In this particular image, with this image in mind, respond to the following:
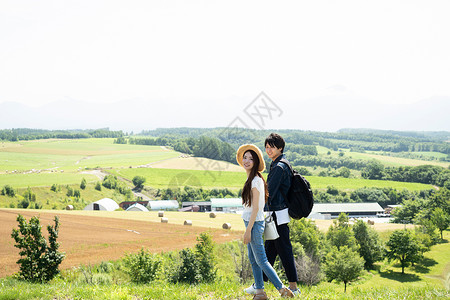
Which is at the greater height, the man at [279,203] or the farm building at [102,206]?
the man at [279,203]

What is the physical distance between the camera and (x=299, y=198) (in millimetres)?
5953

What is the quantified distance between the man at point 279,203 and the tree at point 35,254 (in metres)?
7.76

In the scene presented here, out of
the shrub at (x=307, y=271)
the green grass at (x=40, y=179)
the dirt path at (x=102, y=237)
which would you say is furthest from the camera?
the green grass at (x=40, y=179)

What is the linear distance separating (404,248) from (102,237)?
32.1 meters

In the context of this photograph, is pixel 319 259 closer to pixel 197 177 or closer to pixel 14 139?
pixel 197 177

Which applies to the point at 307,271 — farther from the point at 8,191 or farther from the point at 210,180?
the point at 210,180

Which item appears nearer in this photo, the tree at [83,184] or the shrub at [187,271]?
the shrub at [187,271]

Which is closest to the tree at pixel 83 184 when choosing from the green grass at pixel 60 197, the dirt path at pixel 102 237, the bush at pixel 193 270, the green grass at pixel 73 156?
the green grass at pixel 60 197

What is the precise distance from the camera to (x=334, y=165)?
160 metres

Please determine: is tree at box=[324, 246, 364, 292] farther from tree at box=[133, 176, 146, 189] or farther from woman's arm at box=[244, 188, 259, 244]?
tree at box=[133, 176, 146, 189]

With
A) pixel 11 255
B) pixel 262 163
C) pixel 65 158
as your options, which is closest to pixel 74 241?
pixel 11 255

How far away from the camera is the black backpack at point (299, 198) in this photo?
5.92 m

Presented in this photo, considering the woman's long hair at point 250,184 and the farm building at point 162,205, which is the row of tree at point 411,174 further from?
the woman's long hair at point 250,184

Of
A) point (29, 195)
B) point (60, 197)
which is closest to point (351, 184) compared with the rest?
point (60, 197)
